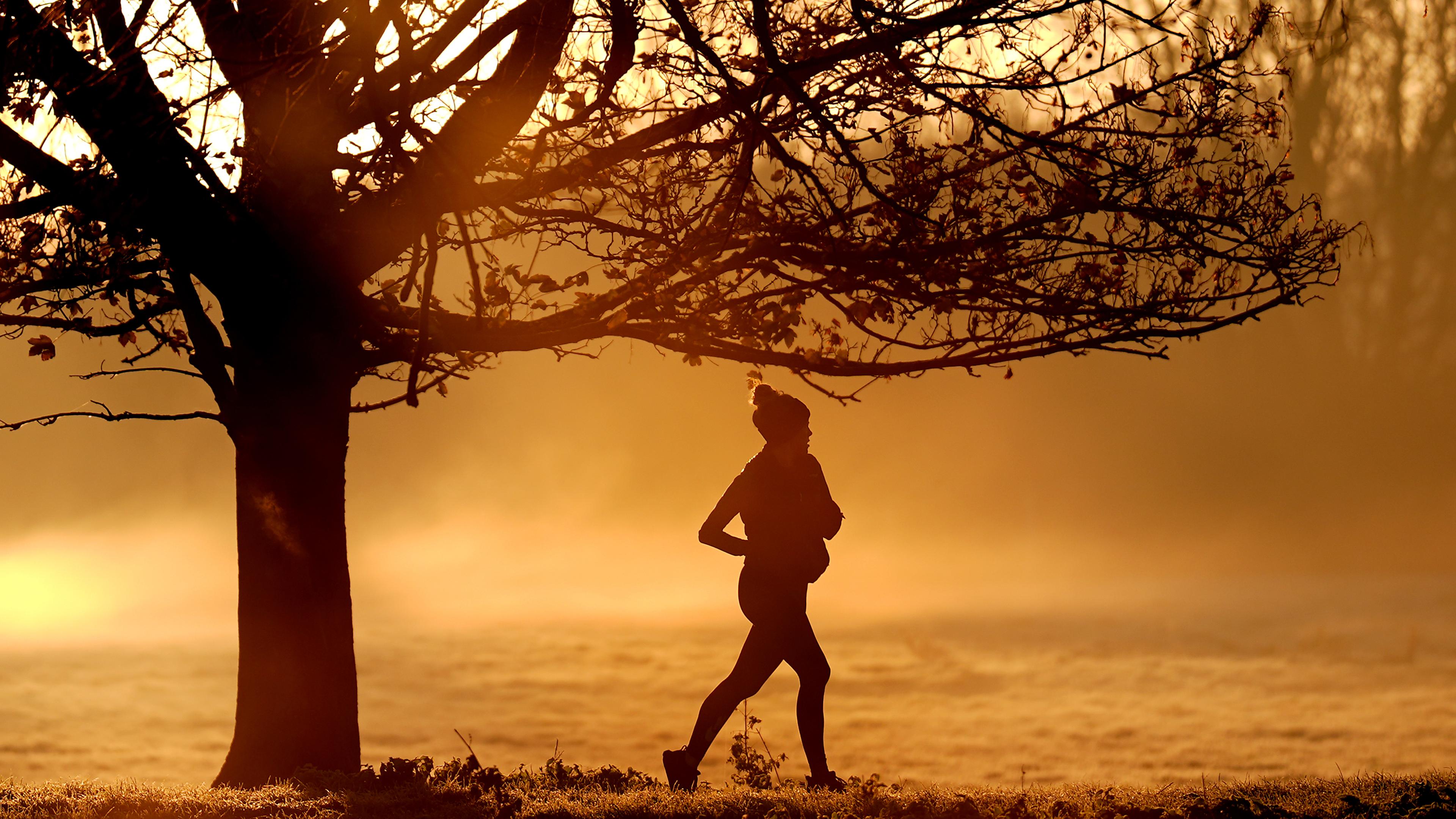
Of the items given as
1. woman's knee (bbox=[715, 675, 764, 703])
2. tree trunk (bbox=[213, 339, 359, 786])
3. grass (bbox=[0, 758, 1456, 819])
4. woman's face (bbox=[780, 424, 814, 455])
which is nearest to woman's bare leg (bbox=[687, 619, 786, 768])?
woman's knee (bbox=[715, 675, 764, 703])

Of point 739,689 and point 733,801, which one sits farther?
point 739,689

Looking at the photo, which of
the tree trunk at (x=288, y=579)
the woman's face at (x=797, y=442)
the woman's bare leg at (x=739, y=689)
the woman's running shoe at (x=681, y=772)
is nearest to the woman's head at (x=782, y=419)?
the woman's face at (x=797, y=442)

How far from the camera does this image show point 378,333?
11.1 meters

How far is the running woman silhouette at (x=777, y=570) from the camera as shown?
9.67m

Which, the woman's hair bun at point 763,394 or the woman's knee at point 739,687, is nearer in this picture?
the woman's knee at point 739,687

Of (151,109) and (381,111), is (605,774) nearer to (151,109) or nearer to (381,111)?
(381,111)

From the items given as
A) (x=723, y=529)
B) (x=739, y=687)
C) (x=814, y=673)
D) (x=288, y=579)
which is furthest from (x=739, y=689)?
(x=288, y=579)

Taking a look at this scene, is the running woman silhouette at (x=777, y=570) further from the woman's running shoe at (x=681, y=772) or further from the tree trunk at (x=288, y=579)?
the tree trunk at (x=288, y=579)

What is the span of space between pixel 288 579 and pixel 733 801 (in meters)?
4.52

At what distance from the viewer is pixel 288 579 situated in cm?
1050

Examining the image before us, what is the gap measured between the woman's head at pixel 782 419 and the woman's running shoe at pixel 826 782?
8.52 feet

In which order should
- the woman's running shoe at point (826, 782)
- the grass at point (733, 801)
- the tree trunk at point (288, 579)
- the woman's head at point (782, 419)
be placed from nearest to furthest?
the grass at point (733, 801) → the woman's running shoe at point (826, 782) → the woman's head at point (782, 419) → the tree trunk at point (288, 579)

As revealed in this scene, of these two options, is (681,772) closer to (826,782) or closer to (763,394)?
(826,782)

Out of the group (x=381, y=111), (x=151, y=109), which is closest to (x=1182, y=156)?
(x=381, y=111)
